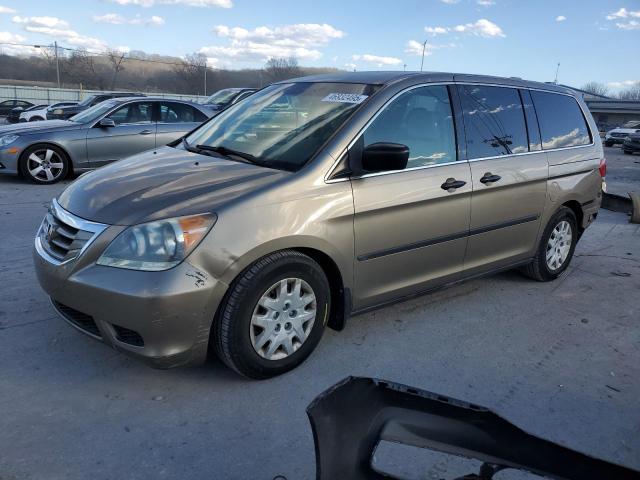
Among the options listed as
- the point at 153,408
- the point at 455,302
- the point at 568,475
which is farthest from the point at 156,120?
the point at 568,475

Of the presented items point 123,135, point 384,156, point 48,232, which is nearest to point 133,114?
point 123,135

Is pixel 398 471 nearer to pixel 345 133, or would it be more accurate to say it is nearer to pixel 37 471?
pixel 37 471

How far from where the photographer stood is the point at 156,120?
9523 millimetres

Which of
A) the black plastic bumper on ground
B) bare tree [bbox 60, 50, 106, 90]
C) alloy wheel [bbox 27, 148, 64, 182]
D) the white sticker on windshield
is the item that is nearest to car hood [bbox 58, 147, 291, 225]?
the white sticker on windshield

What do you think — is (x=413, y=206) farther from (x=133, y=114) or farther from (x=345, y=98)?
(x=133, y=114)

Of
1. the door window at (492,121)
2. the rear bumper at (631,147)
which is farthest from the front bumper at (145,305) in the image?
the rear bumper at (631,147)

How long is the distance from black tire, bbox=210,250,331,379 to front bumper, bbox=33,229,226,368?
80 mm

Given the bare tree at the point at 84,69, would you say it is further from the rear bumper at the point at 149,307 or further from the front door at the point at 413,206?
the rear bumper at the point at 149,307

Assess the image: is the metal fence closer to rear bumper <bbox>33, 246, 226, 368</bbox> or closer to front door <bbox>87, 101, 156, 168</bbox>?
front door <bbox>87, 101, 156, 168</bbox>

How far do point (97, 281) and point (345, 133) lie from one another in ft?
5.41

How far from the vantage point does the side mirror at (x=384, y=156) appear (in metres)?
3.18

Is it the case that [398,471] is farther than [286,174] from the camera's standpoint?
No

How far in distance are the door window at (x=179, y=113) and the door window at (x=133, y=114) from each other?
0.24 m

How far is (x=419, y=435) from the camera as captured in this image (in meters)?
1.70
